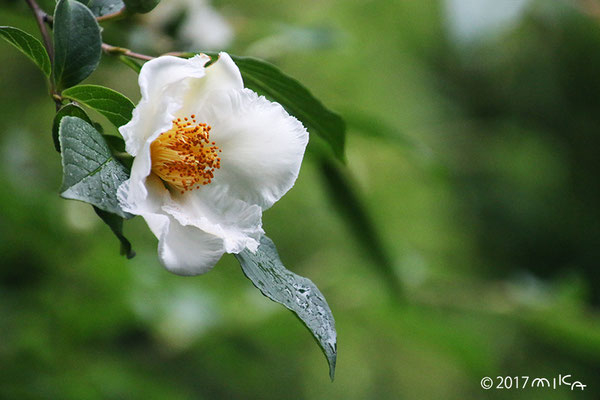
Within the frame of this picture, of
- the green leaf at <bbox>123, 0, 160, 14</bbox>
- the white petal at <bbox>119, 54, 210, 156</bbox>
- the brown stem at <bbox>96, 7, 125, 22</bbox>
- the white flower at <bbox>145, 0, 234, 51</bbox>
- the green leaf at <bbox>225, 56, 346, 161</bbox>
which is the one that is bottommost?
the white petal at <bbox>119, 54, 210, 156</bbox>

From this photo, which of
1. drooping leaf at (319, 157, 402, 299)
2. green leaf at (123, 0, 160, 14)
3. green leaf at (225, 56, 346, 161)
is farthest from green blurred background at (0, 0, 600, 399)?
green leaf at (123, 0, 160, 14)

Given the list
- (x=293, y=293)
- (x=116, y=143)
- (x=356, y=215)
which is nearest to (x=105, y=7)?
(x=116, y=143)

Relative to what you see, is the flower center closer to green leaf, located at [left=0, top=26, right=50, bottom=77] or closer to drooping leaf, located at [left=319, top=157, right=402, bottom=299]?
green leaf, located at [left=0, top=26, right=50, bottom=77]

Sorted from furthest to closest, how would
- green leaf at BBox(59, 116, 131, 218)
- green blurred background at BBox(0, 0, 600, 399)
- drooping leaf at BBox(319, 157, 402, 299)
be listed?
green blurred background at BBox(0, 0, 600, 399), drooping leaf at BBox(319, 157, 402, 299), green leaf at BBox(59, 116, 131, 218)

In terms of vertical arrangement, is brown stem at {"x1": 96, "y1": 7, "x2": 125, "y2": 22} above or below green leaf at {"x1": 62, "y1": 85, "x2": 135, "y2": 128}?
above

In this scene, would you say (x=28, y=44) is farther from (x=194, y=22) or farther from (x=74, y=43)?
(x=194, y=22)

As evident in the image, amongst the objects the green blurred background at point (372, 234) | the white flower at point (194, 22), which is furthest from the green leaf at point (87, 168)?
the white flower at point (194, 22)

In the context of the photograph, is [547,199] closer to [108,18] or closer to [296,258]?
[296,258]
